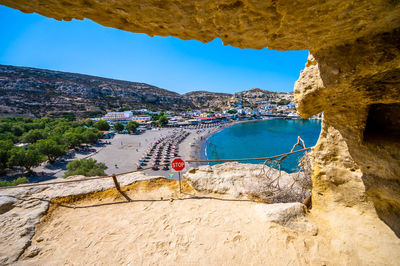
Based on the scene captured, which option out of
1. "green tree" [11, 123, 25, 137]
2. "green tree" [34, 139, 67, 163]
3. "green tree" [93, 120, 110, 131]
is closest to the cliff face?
"green tree" [34, 139, 67, 163]

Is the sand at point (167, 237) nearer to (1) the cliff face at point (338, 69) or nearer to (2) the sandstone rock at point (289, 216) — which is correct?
(2) the sandstone rock at point (289, 216)

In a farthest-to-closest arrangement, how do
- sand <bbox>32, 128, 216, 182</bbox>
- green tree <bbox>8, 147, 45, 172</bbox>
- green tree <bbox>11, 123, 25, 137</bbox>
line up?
green tree <bbox>11, 123, 25, 137</bbox> → sand <bbox>32, 128, 216, 182</bbox> → green tree <bbox>8, 147, 45, 172</bbox>

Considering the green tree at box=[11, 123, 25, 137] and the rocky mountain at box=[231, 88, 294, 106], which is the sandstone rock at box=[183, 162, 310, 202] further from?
the rocky mountain at box=[231, 88, 294, 106]

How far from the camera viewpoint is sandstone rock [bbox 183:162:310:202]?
4.31 metres

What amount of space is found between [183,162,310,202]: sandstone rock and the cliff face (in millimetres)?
1385

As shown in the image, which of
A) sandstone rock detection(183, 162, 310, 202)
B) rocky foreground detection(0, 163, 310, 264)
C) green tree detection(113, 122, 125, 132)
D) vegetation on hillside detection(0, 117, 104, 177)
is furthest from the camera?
green tree detection(113, 122, 125, 132)

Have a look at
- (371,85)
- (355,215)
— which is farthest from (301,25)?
(355,215)

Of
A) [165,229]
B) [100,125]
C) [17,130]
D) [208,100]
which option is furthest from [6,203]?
[208,100]

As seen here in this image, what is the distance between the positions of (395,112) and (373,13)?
2.23 m

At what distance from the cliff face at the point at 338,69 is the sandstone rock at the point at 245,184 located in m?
1.38

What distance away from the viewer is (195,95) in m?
148

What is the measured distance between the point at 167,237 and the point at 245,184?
2746mm

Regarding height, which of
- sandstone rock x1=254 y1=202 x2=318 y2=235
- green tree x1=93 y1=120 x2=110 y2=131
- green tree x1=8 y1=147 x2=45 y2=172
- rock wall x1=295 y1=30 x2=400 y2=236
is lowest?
green tree x1=8 y1=147 x2=45 y2=172

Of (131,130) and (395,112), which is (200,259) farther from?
(131,130)
